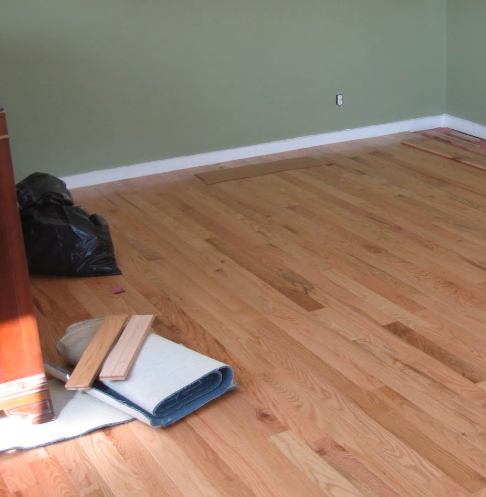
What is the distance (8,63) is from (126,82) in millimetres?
718

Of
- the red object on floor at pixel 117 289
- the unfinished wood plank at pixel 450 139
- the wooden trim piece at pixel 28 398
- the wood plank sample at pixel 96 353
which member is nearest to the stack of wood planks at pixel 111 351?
the wood plank sample at pixel 96 353

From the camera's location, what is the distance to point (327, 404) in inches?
99.3

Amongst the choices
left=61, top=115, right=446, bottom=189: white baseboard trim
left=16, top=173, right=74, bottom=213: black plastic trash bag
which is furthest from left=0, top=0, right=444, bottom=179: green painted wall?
left=16, top=173, right=74, bottom=213: black plastic trash bag

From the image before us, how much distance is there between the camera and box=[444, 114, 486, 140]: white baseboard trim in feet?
18.6

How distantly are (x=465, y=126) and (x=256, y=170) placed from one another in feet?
5.90

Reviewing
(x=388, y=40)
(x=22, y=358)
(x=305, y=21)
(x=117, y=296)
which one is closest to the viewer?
(x=22, y=358)

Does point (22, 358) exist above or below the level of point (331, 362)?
above

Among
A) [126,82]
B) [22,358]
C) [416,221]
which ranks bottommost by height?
[416,221]

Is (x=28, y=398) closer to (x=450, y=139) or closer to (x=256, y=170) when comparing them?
(x=256, y=170)

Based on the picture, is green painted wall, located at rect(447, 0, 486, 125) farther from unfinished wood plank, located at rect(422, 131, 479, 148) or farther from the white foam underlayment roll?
the white foam underlayment roll

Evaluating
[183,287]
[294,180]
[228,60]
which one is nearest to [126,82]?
[228,60]

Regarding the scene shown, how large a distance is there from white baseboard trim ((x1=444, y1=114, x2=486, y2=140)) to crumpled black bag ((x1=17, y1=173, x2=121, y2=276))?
3174 mm

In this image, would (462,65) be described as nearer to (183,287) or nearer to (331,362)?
(183,287)

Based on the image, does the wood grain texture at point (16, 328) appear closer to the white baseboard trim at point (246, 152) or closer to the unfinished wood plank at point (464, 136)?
the white baseboard trim at point (246, 152)
